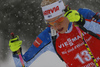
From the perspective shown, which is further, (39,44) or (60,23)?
(39,44)

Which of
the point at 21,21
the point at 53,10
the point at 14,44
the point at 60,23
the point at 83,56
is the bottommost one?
the point at 21,21

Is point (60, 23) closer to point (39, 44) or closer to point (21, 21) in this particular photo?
point (39, 44)

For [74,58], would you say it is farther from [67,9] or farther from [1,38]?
[1,38]

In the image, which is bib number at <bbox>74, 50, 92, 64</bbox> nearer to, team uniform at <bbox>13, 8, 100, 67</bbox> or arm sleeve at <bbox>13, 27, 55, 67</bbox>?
team uniform at <bbox>13, 8, 100, 67</bbox>

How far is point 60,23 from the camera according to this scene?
2020mm

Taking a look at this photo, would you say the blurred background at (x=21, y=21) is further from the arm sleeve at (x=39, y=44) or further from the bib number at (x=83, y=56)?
the bib number at (x=83, y=56)

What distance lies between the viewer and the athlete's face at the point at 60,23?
200 cm

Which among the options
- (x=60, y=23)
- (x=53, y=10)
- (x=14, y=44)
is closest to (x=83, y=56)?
(x=60, y=23)

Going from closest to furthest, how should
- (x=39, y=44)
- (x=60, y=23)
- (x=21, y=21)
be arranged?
(x=60, y=23) → (x=39, y=44) → (x=21, y=21)

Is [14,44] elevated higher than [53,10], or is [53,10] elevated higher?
[53,10]

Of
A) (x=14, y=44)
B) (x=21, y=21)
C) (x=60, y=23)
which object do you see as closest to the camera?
(x=60, y=23)

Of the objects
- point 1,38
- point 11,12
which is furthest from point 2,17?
point 1,38

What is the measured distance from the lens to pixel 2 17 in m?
9.95

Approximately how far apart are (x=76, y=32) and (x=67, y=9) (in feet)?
1.20
